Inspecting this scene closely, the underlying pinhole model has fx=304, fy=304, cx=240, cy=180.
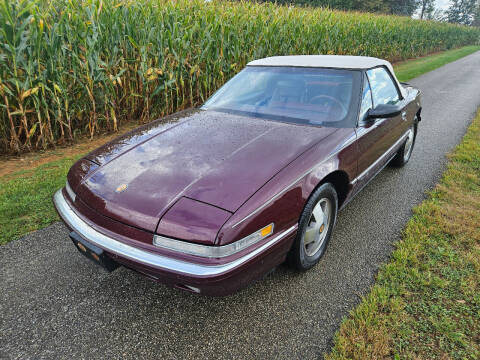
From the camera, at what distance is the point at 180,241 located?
60.0 inches

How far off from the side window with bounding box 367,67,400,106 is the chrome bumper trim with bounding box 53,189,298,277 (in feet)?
5.95

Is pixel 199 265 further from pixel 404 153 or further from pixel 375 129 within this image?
pixel 404 153

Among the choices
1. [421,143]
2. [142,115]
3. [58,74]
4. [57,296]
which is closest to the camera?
[57,296]

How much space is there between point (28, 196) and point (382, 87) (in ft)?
12.8

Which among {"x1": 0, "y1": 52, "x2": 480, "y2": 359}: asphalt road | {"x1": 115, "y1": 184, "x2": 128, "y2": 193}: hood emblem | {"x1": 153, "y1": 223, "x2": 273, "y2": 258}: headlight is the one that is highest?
{"x1": 115, "y1": 184, "x2": 128, "y2": 193}: hood emblem

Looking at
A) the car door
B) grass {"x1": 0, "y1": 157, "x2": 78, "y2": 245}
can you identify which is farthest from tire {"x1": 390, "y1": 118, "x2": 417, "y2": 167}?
grass {"x1": 0, "y1": 157, "x2": 78, "y2": 245}

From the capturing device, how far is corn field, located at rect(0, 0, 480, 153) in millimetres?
4145

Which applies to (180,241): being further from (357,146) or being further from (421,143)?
(421,143)

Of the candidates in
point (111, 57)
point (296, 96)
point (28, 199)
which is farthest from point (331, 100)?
point (111, 57)

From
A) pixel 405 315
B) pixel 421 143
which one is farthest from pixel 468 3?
pixel 405 315

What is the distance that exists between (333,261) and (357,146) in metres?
0.94

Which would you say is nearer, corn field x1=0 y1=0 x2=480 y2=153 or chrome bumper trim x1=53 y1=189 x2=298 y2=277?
chrome bumper trim x1=53 y1=189 x2=298 y2=277

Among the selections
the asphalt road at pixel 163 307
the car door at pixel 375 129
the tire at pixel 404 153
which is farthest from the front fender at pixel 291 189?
the tire at pixel 404 153

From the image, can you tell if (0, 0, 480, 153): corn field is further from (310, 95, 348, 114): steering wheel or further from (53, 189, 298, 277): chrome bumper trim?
(310, 95, 348, 114): steering wheel
